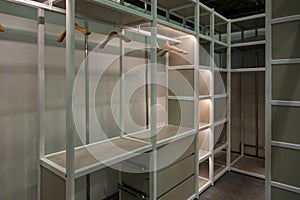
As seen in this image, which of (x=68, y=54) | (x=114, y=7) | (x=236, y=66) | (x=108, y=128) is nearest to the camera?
(x=68, y=54)

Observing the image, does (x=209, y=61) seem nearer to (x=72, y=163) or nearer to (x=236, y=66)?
(x=236, y=66)

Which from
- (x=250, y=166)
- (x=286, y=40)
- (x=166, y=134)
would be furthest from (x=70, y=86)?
(x=250, y=166)

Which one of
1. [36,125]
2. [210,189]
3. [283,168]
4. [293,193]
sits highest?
[36,125]

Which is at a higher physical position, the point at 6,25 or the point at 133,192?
the point at 6,25

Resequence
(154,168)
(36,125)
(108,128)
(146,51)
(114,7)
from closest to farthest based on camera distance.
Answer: (114,7)
(36,125)
(154,168)
(108,128)
(146,51)

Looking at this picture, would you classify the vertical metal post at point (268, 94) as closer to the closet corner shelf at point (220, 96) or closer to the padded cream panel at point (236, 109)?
the closet corner shelf at point (220, 96)

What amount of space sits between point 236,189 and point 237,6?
9.49 ft

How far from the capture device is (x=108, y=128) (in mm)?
2387

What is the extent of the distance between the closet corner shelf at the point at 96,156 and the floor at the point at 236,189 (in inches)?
57.7

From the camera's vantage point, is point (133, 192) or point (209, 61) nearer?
point (133, 192)

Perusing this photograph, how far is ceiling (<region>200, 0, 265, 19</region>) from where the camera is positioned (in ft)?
11.1

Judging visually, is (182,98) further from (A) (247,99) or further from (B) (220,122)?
(A) (247,99)

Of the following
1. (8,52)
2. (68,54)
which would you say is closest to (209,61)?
(68,54)

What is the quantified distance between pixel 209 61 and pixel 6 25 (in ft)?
7.96
